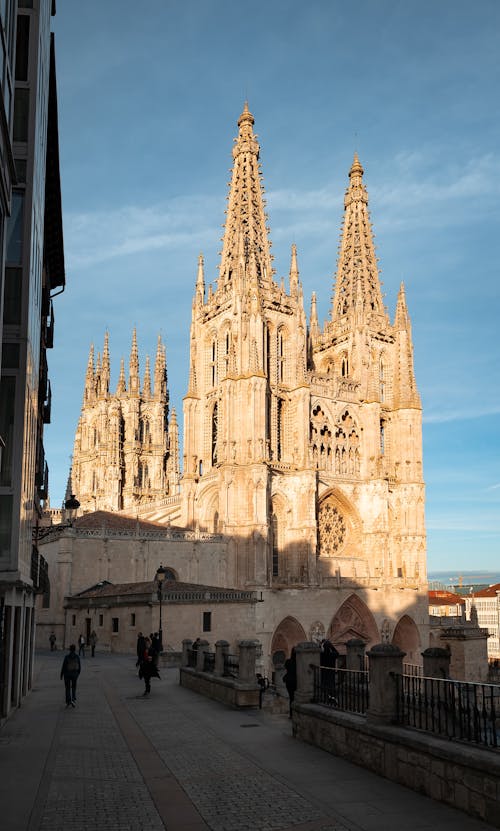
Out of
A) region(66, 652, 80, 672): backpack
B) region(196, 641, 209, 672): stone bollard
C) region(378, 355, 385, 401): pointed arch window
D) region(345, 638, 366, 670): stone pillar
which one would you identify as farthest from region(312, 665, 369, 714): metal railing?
region(378, 355, 385, 401): pointed arch window

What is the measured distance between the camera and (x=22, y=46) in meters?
14.6

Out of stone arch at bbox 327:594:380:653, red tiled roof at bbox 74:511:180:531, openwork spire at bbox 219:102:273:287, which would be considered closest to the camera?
red tiled roof at bbox 74:511:180:531

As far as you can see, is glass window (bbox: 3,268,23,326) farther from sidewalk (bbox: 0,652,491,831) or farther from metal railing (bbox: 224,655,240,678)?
metal railing (bbox: 224,655,240,678)

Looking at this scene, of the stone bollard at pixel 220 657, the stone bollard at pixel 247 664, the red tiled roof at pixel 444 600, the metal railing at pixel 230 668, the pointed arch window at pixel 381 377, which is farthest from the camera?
the red tiled roof at pixel 444 600

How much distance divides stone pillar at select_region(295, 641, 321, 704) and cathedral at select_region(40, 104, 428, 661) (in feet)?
108

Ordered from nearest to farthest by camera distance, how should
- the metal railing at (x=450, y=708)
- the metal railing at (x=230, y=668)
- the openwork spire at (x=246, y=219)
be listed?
the metal railing at (x=450, y=708) < the metal railing at (x=230, y=668) < the openwork spire at (x=246, y=219)

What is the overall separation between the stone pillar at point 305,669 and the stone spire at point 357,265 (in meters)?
54.2

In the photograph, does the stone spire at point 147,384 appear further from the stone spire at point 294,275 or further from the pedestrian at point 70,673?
the pedestrian at point 70,673

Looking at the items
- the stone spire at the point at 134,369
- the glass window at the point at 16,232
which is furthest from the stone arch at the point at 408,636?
the glass window at the point at 16,232

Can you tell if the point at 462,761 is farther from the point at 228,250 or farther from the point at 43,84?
the point at 228,250

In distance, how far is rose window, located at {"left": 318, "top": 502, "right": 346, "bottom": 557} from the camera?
199ft

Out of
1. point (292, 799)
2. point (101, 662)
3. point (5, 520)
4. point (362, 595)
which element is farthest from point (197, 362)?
point (292, 799)

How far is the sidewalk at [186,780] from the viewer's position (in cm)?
855

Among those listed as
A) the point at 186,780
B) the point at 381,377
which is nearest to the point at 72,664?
the point at 186,780
